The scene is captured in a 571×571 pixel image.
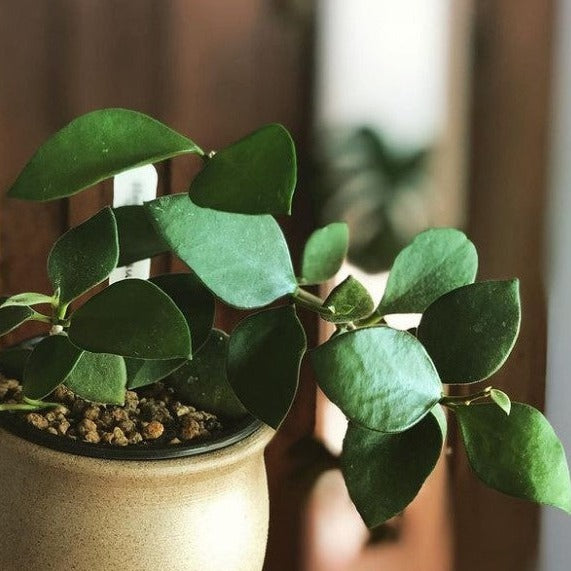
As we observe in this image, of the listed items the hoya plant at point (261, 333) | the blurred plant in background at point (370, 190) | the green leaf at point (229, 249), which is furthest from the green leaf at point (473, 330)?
the blurred plant in background at point (370, 190)

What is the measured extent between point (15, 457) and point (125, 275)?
175 millimetres

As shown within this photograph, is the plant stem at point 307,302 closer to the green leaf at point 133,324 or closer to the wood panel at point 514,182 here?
the green leaf at point 133,324

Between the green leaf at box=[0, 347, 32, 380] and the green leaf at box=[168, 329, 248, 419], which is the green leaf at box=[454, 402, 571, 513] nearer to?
the green leaf at box=[168, 329, 248, 419]

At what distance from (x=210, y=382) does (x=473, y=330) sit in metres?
0.22

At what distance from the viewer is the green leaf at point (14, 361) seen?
68 centimetres

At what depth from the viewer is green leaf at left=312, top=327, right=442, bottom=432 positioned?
50cm

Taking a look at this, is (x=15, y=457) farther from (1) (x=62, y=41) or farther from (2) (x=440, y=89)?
(2) (x=440, y=89)

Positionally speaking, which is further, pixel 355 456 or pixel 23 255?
pixel 23 255

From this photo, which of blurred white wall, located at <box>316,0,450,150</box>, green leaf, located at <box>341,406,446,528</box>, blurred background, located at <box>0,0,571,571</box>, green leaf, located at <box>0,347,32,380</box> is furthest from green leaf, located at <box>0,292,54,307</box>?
blurred white wall, located at <box>316,0,450,150</box>

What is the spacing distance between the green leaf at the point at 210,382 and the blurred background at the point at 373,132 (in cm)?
32

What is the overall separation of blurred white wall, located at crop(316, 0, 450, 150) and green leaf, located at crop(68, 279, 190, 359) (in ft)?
1.60

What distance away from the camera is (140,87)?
94 cm

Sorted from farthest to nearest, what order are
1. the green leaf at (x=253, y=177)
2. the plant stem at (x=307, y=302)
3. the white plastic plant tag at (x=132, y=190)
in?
the white plastic plant tag at (x=132, y=190)
the plant stem at (x=307, y=302)
the green leaf at (x=253, y=177)

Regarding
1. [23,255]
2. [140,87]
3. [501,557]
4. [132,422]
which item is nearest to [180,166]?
[140,87]
